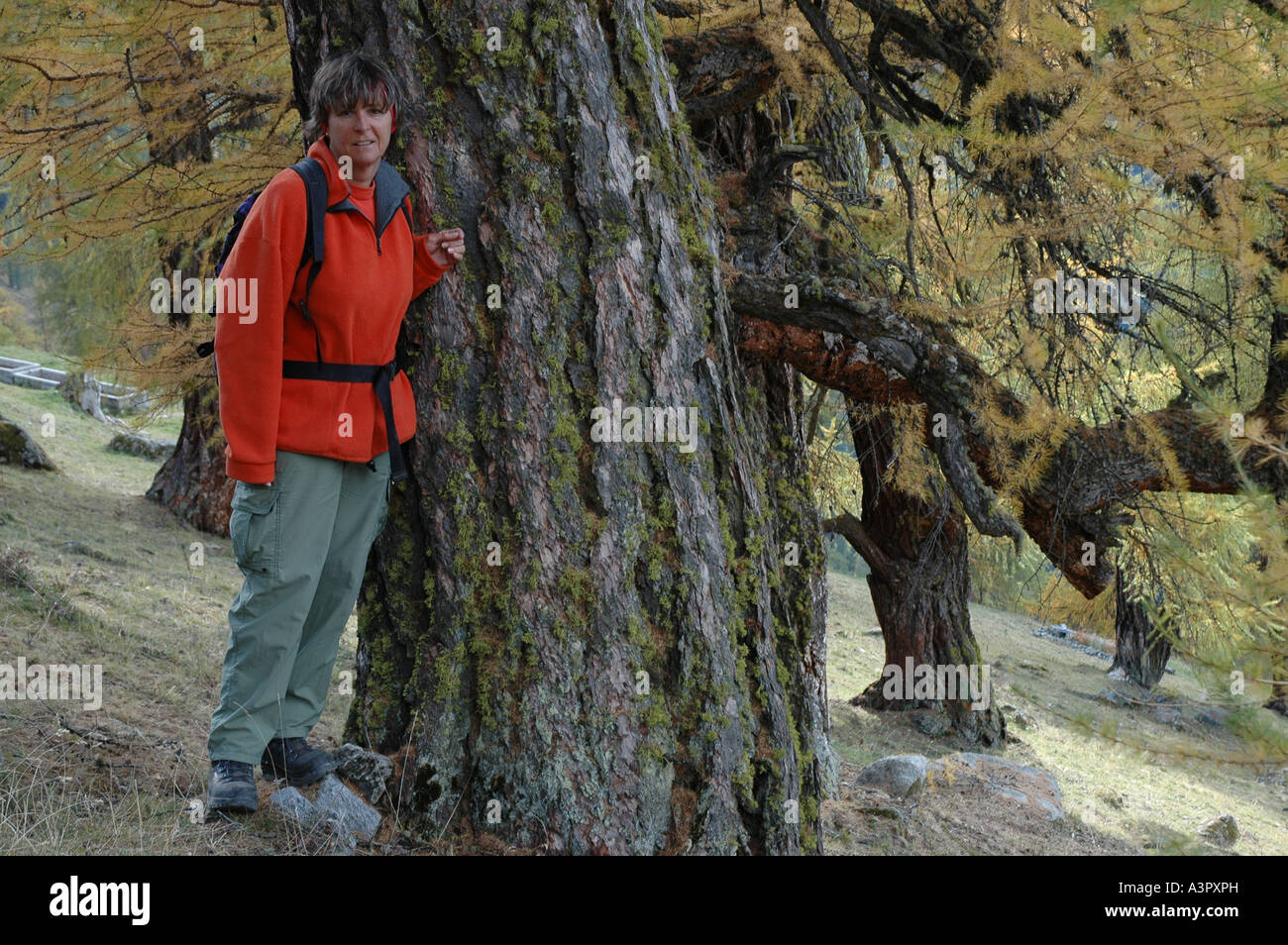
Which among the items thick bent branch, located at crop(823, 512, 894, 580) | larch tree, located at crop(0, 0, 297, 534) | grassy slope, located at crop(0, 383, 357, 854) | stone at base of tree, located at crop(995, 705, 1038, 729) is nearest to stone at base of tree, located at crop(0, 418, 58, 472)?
grassy slope, located at crop(0, 383, 357, 854)

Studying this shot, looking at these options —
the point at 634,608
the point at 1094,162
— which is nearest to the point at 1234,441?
the point at 1094,162

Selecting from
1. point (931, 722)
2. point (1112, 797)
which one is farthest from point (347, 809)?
point (1112, 797)

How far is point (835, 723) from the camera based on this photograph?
929 cm

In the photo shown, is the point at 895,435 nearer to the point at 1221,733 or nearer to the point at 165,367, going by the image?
the point at 165,367

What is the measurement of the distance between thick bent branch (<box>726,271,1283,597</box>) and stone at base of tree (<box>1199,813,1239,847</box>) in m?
5.55

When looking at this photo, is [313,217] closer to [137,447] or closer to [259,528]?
[259,528]

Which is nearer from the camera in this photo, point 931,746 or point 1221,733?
point 931,746

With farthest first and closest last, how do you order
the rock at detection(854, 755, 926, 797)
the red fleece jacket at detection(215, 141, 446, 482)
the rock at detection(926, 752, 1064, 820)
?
the rock at detection(926, 752, 1064, 820)
the rock at detection(854, 755, 926, 797)
the red fleece jacket at detection(215, 141, 446, 482)

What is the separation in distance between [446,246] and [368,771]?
1571mm

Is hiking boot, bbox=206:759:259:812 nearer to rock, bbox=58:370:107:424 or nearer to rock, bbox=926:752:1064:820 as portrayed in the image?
rock, bbox=926:752:1064:820

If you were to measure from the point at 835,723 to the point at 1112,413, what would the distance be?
17.8ft

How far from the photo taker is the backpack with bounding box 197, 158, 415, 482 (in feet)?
8.86

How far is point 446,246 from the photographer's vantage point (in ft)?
9.43
